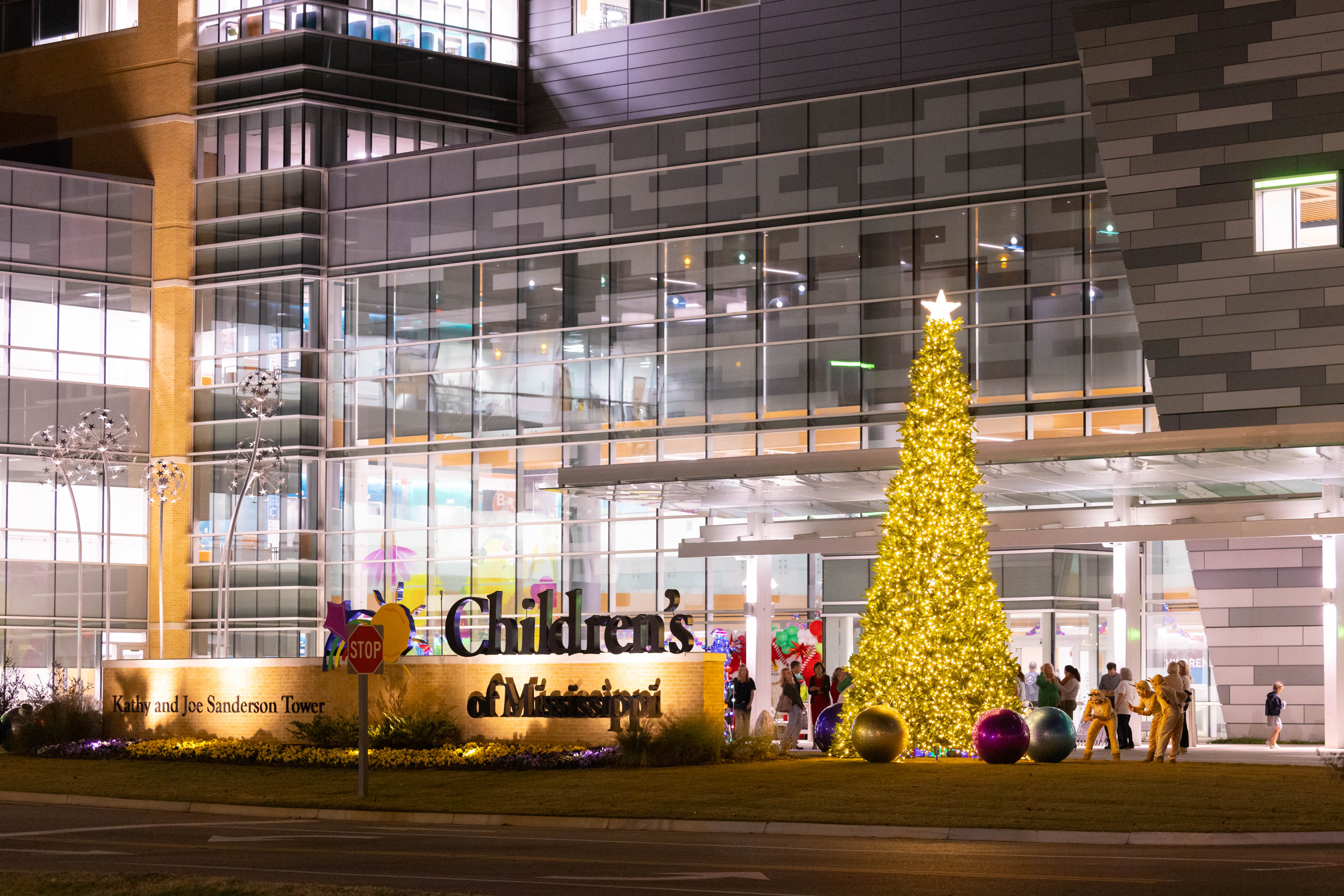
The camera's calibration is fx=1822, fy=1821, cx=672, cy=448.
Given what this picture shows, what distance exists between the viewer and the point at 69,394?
163ft

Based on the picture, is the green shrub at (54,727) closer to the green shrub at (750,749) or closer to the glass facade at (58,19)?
the green shrub at (750,749)

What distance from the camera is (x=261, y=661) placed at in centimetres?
3231

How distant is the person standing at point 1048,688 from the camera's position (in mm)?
31375

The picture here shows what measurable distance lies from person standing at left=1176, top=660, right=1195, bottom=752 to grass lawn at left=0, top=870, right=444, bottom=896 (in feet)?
56.9

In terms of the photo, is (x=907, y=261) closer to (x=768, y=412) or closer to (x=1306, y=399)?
(x=768, y=412)

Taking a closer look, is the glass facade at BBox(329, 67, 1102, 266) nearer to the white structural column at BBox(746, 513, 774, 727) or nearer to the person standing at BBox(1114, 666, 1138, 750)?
the white structural column at BBox(746, 513, 774, 727)

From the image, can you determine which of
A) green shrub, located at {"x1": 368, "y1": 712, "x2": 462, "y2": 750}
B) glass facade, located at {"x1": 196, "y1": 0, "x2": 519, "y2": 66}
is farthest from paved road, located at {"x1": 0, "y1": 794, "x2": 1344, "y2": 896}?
glass facade, located at {"x1": 196, "y1": 0, "x2": 519, "y2": 66}

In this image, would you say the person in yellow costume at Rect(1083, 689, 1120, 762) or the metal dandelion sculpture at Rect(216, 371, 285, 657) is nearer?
the person in yellow costume at Rect(1083, 689, 1120, 762)

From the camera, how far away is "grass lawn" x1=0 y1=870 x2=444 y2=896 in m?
13.2

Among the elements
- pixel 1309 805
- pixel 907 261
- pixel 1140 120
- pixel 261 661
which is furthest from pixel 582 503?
pixel 1309 805

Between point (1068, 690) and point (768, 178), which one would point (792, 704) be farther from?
point (768, 178)

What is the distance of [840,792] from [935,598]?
17.7 ft

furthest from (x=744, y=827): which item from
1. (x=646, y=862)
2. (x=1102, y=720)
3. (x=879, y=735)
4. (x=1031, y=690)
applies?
(x=1031, y=690)

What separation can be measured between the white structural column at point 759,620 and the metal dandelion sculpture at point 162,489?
1817 centimetres
